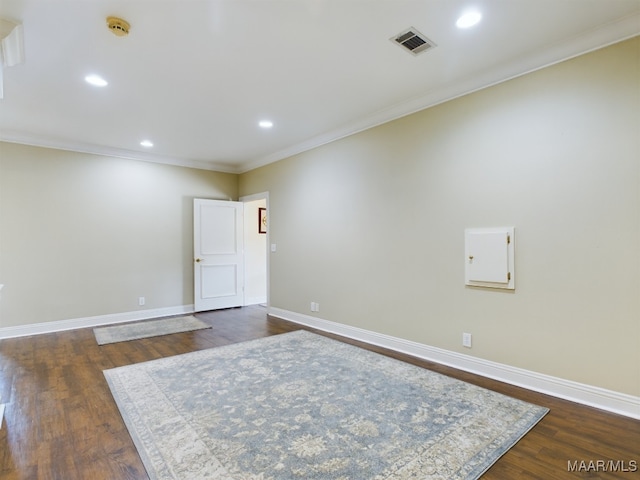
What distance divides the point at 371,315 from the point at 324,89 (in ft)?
8.35

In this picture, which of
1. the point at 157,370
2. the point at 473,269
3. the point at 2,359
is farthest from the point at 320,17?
the point at 2,359

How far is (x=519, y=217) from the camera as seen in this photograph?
2.78 meters

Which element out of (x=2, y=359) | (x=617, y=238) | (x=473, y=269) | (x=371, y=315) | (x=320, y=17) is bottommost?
(x=2, y=359)

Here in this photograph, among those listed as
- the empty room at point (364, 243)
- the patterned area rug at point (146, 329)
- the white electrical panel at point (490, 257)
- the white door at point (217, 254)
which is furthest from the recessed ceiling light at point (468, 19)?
the white door at point (217, 254)

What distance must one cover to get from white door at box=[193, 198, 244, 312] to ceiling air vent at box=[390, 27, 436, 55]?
14.4ft

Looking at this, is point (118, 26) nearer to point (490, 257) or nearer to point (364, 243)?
point (364, 243)

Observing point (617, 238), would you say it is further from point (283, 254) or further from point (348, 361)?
point (283, 254)

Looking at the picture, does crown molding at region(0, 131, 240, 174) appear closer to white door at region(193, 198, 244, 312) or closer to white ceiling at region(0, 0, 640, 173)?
white ceiling at region(0, 0, 640, 173)

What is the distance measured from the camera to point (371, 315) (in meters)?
3.98

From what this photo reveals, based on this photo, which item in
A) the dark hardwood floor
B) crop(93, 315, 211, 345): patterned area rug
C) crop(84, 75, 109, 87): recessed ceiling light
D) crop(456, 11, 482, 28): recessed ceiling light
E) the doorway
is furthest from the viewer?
the doorway

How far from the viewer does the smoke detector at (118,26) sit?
7.18 ft

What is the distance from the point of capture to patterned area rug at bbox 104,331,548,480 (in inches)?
70.4

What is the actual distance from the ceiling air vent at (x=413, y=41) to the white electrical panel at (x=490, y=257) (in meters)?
1.59

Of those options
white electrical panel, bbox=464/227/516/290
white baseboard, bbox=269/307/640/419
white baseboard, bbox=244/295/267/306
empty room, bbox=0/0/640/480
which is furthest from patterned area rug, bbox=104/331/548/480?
white baseboard, bbox=244/295/267/306
